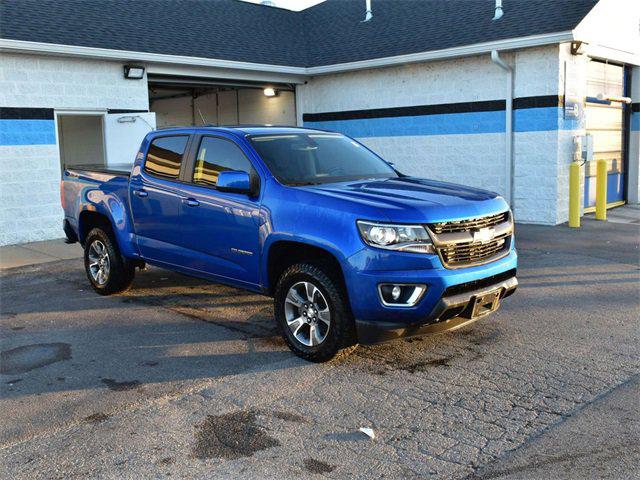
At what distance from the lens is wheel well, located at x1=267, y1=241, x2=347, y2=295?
536 cm

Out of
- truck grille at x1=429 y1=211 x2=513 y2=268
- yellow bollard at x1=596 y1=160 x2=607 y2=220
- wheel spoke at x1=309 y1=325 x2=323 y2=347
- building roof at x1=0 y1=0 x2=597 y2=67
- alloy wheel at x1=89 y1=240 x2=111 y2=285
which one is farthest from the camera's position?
yellow bollard at x1=596 y1=160 x2=607 y2=220

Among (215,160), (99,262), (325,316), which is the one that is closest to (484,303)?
(325,316)

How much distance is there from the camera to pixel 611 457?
3.83 m

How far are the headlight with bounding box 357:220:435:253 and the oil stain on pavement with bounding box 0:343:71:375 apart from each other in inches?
112

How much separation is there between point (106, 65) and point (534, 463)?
38.9ft

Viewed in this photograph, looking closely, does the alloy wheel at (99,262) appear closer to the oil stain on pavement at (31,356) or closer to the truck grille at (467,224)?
the oil stain on pavement at (31,356)

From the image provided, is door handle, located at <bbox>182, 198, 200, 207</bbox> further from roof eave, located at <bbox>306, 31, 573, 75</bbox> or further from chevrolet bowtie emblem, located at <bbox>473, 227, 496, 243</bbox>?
roof eave, located at <bbox>306, 31, 573, 75</bbox>

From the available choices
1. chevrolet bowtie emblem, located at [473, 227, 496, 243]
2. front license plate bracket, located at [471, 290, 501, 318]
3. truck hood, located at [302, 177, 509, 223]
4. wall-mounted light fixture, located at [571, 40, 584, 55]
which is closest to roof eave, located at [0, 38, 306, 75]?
wall-mounted light fixture, located at [571, 40, 584, 55]

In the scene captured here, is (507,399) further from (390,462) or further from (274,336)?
(274,336)

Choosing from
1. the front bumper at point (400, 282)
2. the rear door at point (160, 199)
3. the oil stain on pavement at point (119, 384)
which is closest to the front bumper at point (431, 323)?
the front bumper at point (400, 282)

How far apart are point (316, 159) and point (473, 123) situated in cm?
908

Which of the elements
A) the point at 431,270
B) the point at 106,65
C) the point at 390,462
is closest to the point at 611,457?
the point at 390,462

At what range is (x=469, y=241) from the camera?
528 cm

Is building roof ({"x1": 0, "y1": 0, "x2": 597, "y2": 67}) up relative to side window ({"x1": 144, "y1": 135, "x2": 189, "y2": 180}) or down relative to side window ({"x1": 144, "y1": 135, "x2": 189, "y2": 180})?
up
